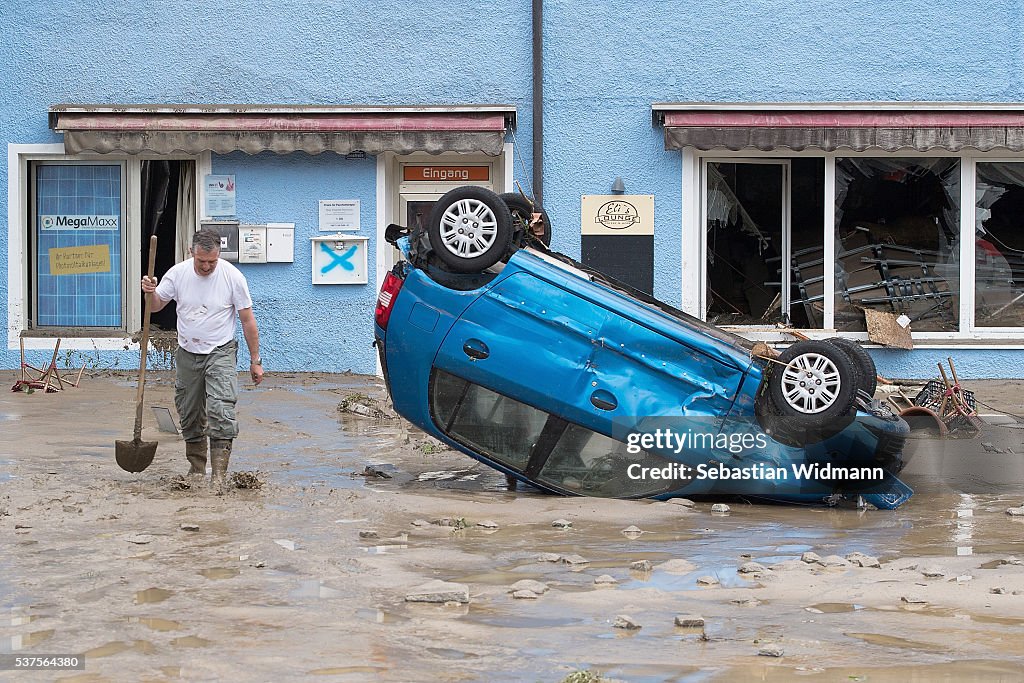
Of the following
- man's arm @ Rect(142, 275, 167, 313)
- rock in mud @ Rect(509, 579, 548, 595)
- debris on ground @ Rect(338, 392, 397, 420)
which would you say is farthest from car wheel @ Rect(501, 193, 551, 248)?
debris on ground @ Rect(338, 392, 397, 420)

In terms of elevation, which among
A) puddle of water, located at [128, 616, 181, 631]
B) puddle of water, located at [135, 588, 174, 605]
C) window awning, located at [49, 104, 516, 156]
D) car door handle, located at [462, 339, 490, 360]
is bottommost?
puddle of water, located at [128, 616, 181, 631]

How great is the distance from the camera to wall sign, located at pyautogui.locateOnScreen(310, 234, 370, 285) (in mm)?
14844

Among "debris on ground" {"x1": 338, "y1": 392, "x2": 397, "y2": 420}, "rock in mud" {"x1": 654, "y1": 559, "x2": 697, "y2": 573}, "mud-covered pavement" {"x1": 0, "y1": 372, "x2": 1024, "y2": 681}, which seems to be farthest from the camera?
"debris on ground" {"x1": 338, "y1": 392, "x2": 397, "y2": 420}

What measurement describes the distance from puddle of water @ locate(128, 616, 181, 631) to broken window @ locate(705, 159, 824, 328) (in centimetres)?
1049

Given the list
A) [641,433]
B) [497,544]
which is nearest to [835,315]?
[641,433]

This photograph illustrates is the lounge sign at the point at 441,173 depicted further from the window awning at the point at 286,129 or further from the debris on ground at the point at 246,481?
the debris on ground at the point at 246,481

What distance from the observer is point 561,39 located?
14.8 metres

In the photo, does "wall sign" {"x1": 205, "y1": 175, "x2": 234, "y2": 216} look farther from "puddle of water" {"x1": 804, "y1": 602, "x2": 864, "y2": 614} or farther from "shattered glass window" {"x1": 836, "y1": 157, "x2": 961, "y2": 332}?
"puddle of water" {"x1": 804, "y1": 602, "x2": 864, "y2": 614}

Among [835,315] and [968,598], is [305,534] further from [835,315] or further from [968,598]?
[835,315]

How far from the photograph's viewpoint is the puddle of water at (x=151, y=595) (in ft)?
18.2

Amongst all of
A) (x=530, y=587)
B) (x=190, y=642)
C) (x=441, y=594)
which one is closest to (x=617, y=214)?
(x=530, y=587)

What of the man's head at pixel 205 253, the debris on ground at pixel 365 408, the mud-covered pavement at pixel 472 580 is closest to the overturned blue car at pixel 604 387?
the mud-covered pavement at pixel 472 580

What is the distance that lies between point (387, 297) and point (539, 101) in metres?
6.94

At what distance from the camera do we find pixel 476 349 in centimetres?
795
